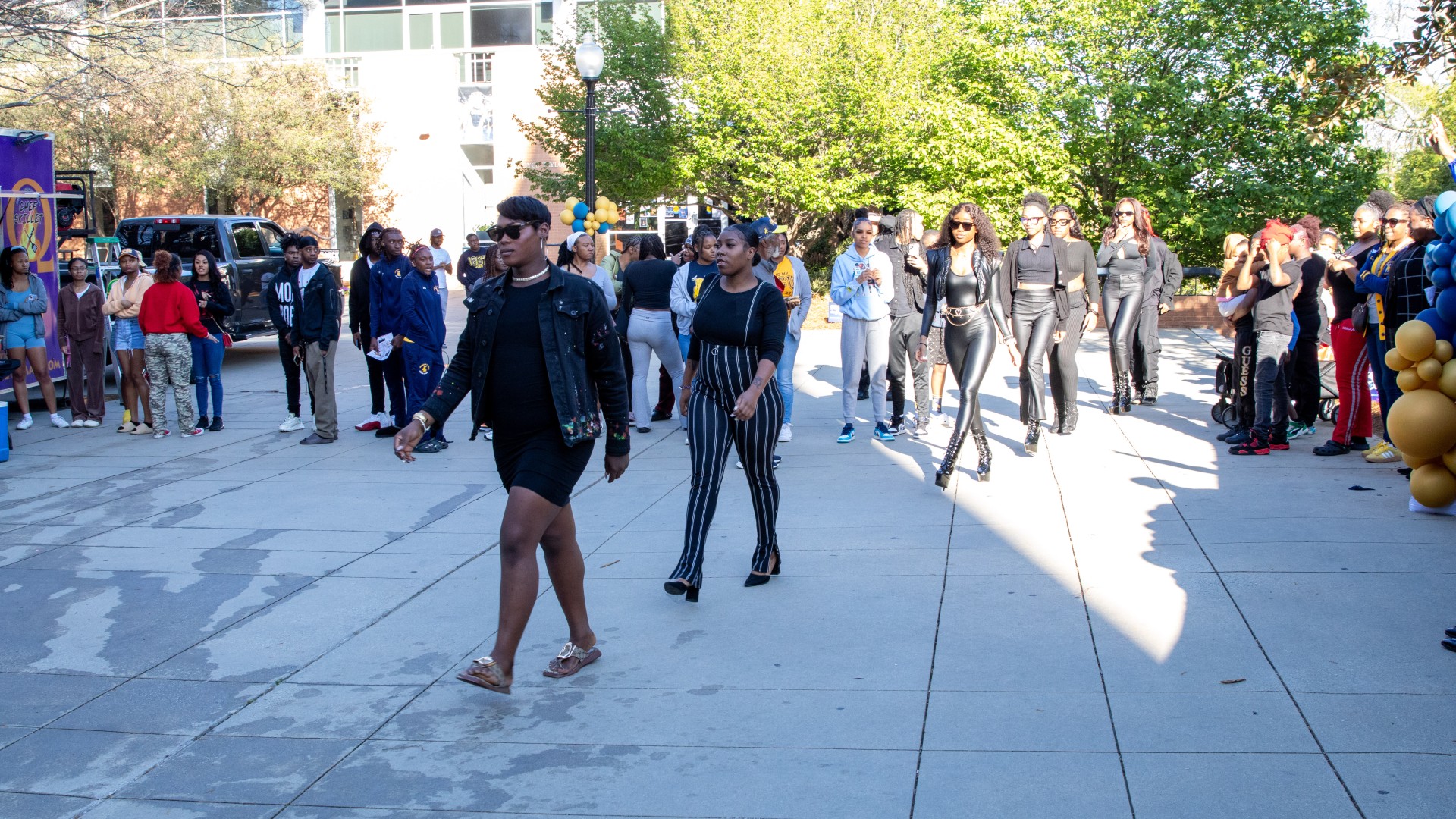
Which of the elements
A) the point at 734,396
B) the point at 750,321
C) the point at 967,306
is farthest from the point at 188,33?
the point at 734,396

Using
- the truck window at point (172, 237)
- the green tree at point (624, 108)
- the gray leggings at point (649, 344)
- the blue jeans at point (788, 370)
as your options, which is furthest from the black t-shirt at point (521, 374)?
the green tree at point (624, 108)

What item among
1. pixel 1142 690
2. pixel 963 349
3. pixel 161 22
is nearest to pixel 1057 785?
pixel 1142 690

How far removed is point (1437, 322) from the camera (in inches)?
270

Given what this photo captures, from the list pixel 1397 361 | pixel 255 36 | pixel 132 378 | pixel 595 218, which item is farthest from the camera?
pixel 255 36

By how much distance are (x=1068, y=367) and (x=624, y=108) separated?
19.5 meters

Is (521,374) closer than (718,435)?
Yes

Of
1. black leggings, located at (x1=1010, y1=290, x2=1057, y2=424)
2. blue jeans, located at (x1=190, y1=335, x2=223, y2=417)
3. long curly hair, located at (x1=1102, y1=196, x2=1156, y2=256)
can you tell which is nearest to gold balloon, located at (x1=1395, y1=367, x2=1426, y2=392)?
black leggings, located at (x1=1010, y1=290, x2=1057, y2=424)

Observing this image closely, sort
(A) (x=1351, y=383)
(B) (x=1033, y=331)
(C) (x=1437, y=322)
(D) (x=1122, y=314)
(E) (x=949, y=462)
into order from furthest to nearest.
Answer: (D) (x=1122, y=314) → (B) (x=1033, y=331) → (A) (x=1351, y=383) → (E) (x=949, y=462) → (C) (x=1437, y=322)

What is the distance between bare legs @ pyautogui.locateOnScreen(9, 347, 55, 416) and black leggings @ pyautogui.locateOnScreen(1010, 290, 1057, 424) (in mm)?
8910

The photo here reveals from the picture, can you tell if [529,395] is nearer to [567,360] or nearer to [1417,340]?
[567,360]

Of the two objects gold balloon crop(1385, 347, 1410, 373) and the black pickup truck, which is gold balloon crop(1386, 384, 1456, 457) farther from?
the black pickup truck

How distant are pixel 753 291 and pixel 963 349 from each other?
2844 mm

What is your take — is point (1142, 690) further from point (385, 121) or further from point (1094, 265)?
point (385, 121)

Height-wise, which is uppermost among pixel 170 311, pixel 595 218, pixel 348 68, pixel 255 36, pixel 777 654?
pixel 348 68
